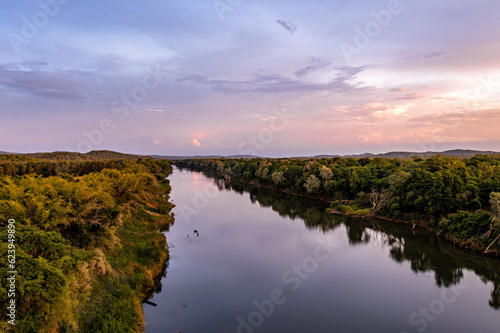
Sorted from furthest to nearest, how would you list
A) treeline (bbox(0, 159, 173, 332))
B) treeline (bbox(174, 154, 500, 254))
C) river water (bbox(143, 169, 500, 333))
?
treeline (bbox(174, 154, 500, 254)) → river water (bbox(143, 169, 500, 333)) → treeline (bbox(0, 159, 173, 332))

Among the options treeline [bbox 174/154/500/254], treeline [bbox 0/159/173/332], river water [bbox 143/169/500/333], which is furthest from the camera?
treeline [bbox 174/154/500/254]

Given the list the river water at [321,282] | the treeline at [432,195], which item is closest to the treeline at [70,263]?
the river water at [321,282]

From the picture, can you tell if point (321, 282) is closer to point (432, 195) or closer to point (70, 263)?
point (70, 263)

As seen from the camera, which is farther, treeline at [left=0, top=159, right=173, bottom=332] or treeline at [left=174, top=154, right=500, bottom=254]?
treeline at [left=174, top=154, right=500, bottom=254]

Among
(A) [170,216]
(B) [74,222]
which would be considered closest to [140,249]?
(B) [74,222]

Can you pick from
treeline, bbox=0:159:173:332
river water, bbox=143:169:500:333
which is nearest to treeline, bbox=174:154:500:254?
river water, bbox=143:169:500:333

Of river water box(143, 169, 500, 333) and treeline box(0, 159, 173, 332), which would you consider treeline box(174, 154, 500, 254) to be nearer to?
river water box(143, 169, 500, 333)

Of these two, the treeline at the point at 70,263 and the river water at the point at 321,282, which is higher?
the treeline at the point at 70,263

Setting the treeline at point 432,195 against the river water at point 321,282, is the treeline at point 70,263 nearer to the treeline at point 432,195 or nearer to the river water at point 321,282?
the river water at point 321,282
